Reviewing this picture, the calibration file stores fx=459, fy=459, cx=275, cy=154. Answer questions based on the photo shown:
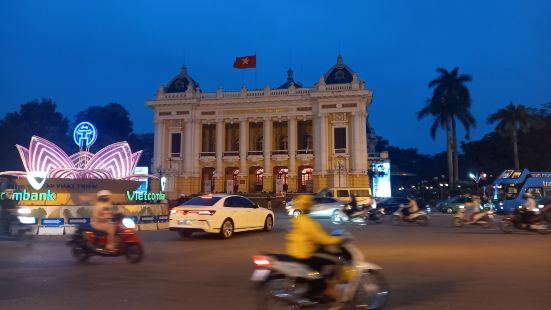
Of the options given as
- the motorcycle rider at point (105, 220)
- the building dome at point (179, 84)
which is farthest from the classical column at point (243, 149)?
the motorcycle rider at point (105, 220)

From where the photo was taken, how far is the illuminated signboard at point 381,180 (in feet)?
180

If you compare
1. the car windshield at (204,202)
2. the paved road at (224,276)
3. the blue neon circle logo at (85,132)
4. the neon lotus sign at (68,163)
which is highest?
the blue neon circle logo at (85,132)

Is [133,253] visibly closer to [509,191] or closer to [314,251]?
[314,251]

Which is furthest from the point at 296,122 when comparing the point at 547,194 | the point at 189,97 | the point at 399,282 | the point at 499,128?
the point at 399,282

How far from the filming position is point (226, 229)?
1469 cm

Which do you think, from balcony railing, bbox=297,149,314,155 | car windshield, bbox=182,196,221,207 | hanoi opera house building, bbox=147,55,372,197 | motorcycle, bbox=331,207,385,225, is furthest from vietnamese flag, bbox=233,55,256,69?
car windshield, bbox=182,196,221,207

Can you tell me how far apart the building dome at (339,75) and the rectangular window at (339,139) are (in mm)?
5991

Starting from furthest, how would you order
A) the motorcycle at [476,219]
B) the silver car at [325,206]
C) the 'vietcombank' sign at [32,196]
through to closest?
the silver car at [325,206] → the 'vietcombank' sign at [32,196] → the motorcycle at [476,219]

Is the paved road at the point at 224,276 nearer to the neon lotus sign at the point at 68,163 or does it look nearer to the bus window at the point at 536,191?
the neon lotus sign at the point at 68,163

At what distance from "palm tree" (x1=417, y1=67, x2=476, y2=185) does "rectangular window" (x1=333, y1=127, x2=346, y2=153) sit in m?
8.84

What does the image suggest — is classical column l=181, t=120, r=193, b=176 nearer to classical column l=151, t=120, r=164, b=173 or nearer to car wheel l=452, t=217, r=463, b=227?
classical column l=151, t=120, r=164, b=173

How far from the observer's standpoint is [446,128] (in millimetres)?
48500

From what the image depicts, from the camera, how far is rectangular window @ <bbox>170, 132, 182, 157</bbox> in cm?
5772

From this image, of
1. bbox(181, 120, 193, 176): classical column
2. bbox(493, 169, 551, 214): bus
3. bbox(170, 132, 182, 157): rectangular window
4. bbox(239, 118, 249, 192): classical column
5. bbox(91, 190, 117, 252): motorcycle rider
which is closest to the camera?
bbox(91, 190, 117, 252): motorcycle rider
